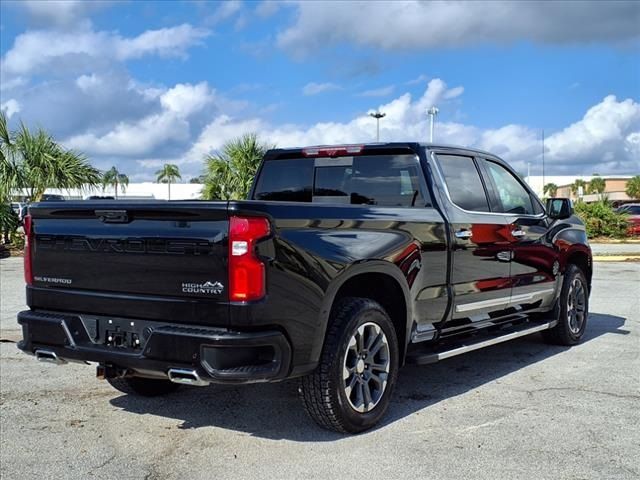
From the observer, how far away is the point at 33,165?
20453 millimetres

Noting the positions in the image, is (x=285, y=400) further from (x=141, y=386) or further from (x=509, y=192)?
(x=509, y=192)

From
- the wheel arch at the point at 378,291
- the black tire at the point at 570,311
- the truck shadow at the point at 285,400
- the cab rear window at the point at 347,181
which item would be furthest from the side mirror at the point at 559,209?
the wheel arch at the point at 378,291

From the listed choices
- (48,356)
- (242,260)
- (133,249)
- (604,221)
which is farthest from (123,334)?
(604,221)

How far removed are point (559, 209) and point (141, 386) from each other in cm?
428

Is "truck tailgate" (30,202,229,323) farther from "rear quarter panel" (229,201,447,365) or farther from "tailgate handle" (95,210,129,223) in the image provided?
"rear quarter panel" (229,201,447,365)

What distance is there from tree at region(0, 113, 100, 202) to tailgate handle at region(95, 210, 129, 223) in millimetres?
17237

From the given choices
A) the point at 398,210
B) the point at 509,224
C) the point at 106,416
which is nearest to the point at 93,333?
the point at 106,416

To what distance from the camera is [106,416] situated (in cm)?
500

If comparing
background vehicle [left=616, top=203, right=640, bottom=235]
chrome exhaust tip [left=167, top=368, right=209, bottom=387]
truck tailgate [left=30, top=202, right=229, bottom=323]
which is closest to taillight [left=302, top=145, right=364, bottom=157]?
truck tailgate [left=30, top=202, right=229, bottom=323]

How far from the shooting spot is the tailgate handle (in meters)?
4.15

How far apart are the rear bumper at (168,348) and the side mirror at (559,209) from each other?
12.9ft

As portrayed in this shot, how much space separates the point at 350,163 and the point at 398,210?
3.18 feet

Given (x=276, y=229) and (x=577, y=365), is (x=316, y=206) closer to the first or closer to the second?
(x=276, y=229)

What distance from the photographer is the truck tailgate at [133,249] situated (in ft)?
12.6
